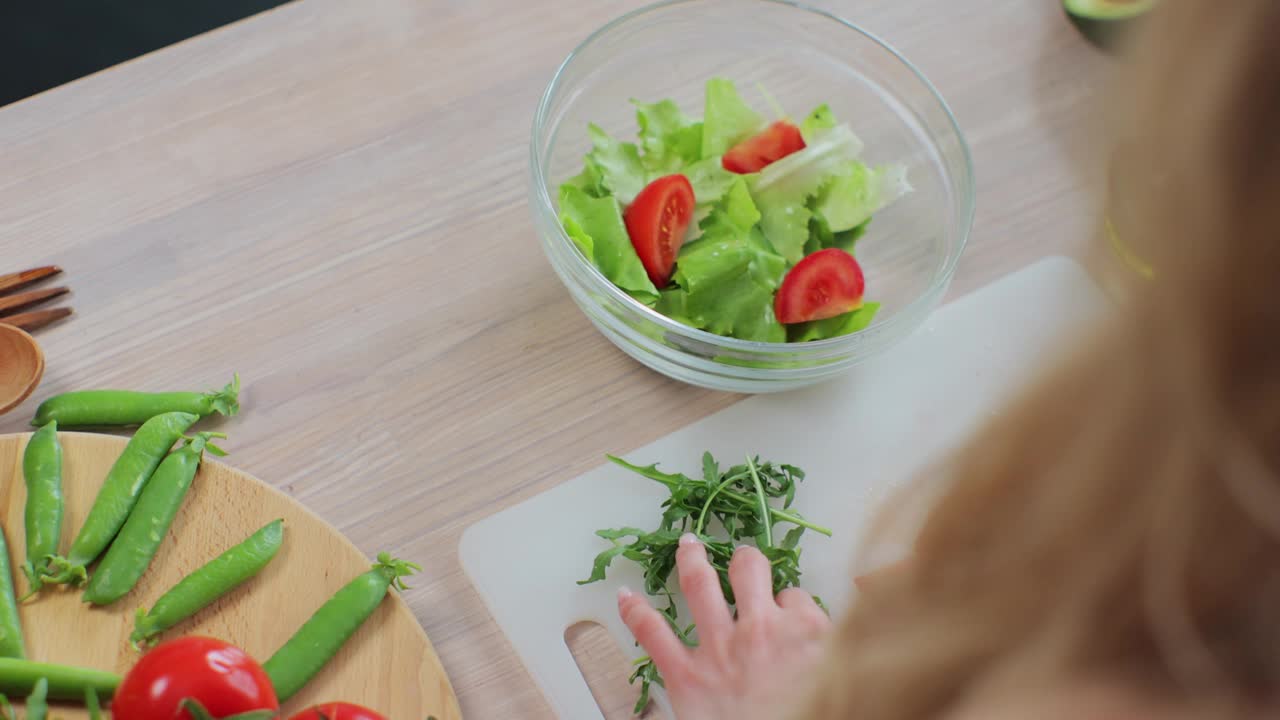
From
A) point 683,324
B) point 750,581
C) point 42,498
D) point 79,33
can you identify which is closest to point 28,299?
point 42,498

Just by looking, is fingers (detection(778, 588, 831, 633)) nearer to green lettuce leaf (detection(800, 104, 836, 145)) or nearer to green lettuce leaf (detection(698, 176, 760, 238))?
green lettuce leaf (detection(698, 176, 760, 238))

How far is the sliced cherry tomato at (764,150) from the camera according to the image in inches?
47.2

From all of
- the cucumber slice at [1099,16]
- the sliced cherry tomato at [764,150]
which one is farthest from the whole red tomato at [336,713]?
the cucumber slice at [1099,16]

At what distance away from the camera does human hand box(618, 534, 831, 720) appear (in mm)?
938

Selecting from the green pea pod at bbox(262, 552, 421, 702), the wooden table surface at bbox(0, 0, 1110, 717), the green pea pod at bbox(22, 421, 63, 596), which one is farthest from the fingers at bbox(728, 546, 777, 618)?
the green pea pod at bbox(22, 421, 63, 596)

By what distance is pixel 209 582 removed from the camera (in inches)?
37.7

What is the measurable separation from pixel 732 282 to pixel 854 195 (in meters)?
0.21

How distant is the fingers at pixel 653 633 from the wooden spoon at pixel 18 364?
2.12ft

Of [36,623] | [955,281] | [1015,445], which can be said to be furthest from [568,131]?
[1015,445]

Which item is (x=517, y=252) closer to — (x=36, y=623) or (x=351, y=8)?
(x=351, y=8)

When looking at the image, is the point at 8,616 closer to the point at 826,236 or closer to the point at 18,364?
the point at 18,364

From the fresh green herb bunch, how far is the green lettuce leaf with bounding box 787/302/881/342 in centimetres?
16

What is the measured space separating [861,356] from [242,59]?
0.86 meters

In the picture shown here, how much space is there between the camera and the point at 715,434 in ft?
3.76
